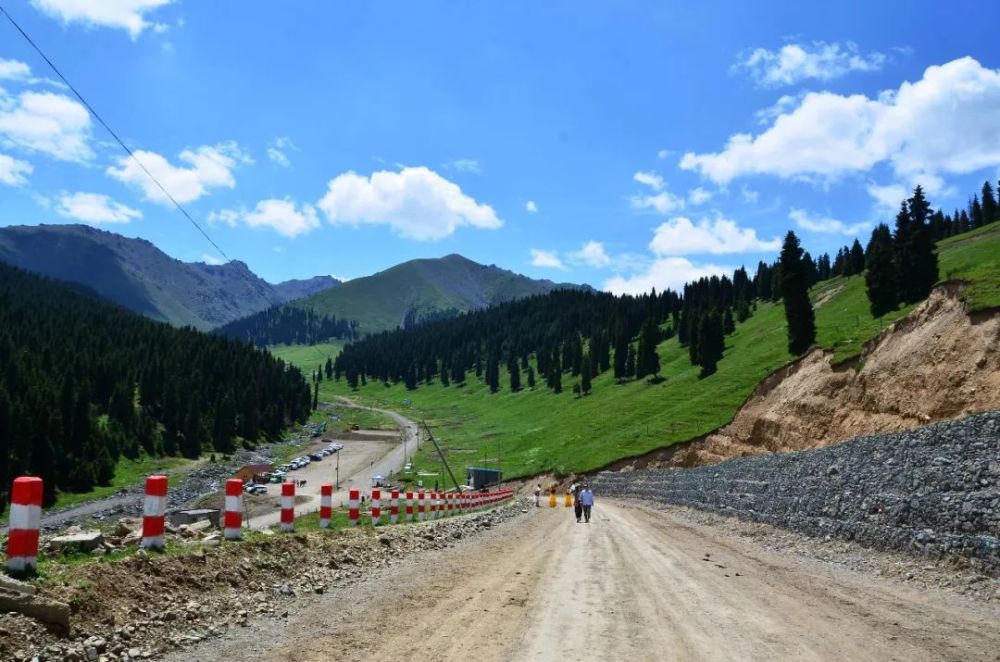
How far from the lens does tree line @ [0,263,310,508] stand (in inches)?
3228

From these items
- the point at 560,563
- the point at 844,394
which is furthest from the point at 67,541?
the point at 844,394

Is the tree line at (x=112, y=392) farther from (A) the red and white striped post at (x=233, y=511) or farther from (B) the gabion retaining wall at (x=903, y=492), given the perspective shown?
(B) the gabion retaining wall at (x=903, y=492)

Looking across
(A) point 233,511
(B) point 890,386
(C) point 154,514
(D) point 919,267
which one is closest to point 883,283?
(D) point 919,267

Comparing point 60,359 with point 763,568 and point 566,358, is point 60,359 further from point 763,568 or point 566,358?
point 763,568

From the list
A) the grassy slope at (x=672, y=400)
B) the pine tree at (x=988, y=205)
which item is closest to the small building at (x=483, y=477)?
the grassy slope at (x=672, y=400)

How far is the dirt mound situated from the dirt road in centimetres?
1887

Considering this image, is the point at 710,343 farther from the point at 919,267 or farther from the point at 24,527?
the point at 24,527

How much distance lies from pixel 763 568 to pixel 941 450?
19.4ft

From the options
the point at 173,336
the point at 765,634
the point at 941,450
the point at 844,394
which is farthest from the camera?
the point at 173,336

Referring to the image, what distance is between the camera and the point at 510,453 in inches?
4279

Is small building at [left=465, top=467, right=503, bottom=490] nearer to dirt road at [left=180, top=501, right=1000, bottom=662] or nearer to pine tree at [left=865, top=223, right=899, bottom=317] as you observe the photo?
pine tree at [left=865, top=223, right=899, bottom=317]

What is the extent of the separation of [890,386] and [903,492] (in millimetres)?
23693

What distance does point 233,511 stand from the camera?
10617 millimetres

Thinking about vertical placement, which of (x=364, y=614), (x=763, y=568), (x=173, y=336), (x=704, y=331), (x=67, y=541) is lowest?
(x=763, y=568)
